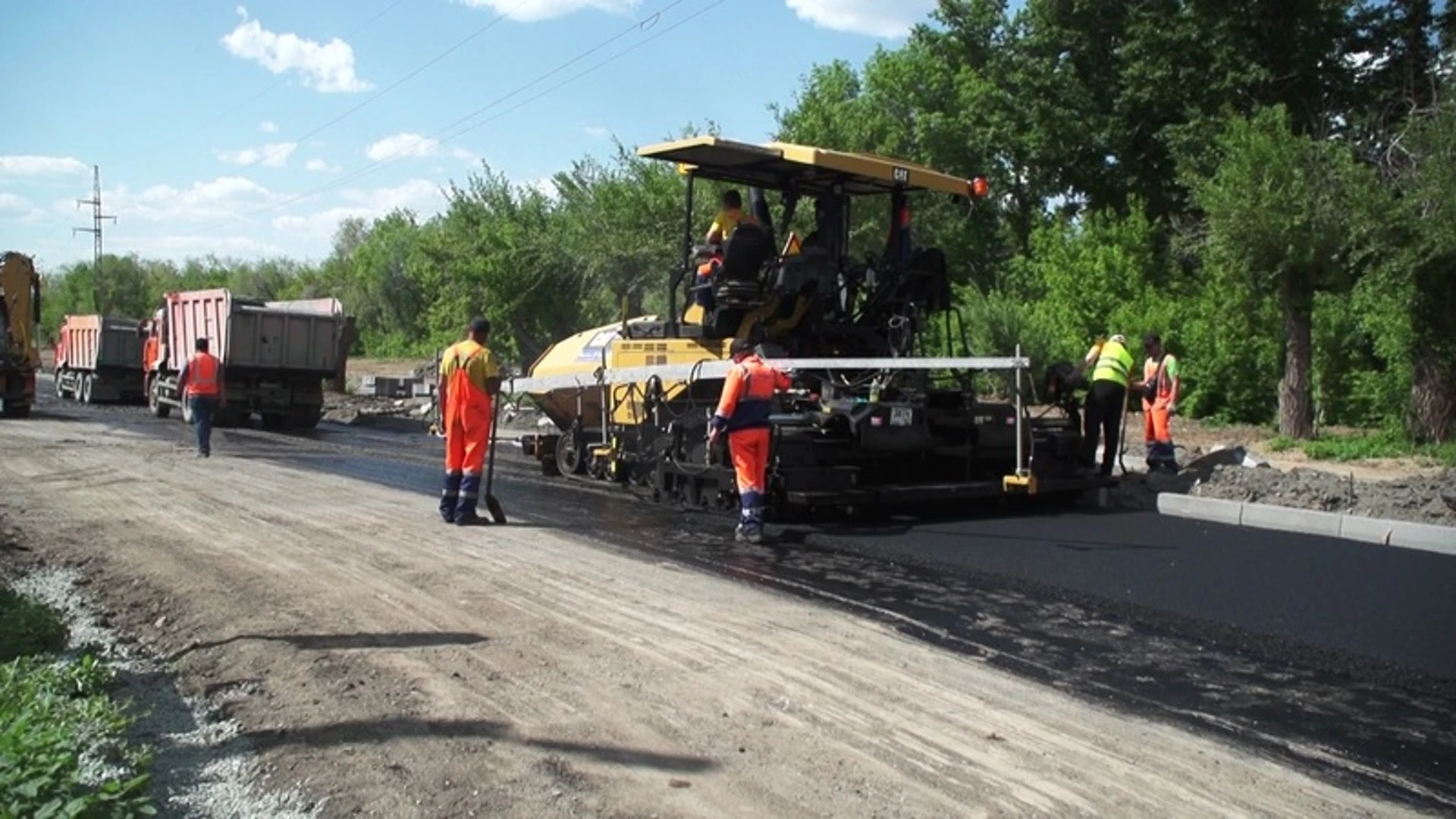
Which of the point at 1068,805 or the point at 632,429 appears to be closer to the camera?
the point at 1068,805

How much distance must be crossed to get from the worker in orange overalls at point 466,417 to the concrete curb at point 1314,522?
5630 mm

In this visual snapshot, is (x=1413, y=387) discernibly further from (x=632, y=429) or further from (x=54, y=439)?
(x=54, y=439)

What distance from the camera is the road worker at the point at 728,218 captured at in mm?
10336

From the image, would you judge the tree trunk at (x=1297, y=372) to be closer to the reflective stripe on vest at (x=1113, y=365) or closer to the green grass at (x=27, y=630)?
the reflective stripe on vest at (x=1113, y=365)

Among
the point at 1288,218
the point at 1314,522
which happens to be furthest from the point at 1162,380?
the point at 1288,218

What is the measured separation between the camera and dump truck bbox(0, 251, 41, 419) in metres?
21.9

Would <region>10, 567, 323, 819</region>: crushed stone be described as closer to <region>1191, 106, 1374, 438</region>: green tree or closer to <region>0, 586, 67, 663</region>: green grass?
<region>0, 586, 67, 663</region>: green grass

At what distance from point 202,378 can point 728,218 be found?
8183 millimetres

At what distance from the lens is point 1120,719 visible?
4.79 metres

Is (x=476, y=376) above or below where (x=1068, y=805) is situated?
above

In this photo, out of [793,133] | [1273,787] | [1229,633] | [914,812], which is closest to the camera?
[914,812]

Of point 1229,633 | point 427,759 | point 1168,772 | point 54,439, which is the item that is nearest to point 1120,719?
point 1168,772

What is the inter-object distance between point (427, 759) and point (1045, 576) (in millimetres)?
4478

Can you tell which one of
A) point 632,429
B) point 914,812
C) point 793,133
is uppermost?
point 793,133
